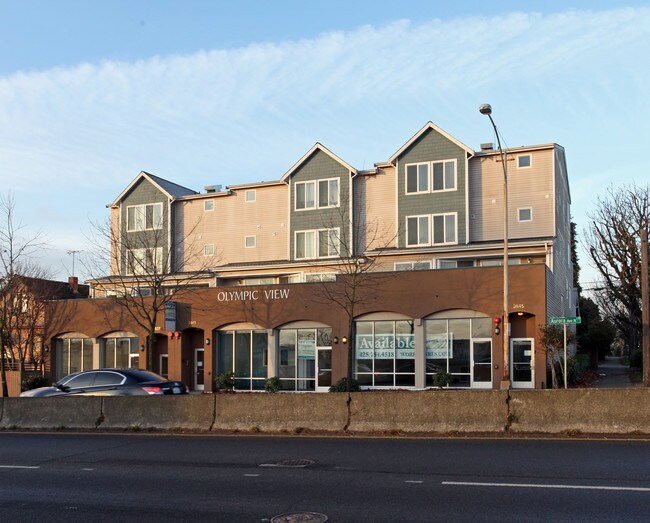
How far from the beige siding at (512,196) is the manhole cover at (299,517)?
2999cm

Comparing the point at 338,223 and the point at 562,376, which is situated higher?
the point at 338,223

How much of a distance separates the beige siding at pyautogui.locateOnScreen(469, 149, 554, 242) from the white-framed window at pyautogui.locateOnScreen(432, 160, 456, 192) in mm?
985

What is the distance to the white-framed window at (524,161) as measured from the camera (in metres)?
36.6

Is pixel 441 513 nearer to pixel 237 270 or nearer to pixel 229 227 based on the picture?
pixel 237 270

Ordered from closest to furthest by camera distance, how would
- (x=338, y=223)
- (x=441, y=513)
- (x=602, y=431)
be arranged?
(x=441, y=513)
(x=602, y=431)
(x=338, y=223)

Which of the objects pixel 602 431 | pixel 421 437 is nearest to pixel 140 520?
pixel 421 437

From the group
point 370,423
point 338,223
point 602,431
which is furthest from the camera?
point 338,223

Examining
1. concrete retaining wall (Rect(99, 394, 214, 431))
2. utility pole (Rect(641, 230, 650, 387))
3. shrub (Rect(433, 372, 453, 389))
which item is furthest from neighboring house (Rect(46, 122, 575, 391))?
concrete retaining wall (Rect(99, 394, 214, 431))

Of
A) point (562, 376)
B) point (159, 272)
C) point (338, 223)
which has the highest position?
point (338, 223)

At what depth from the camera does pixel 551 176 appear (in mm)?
35906

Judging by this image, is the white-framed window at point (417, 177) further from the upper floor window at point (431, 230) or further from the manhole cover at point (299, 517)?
the manhole cover at point (299, 517)

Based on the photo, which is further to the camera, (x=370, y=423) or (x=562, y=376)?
(x=562, y=376)

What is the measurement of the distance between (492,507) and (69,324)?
3667cm

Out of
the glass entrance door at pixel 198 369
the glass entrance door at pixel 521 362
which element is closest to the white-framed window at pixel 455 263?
the glass entrance door at pixel 521 362
